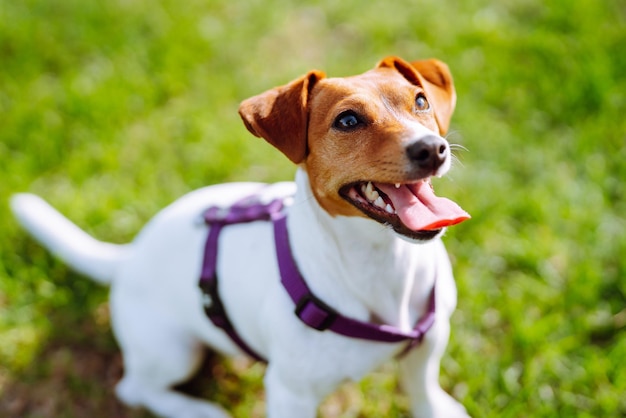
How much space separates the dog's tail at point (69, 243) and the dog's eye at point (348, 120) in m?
1.73

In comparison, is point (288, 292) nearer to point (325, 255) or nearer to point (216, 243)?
point (325, 255)

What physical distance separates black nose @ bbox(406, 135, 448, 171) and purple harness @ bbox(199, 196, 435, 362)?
2.38ft

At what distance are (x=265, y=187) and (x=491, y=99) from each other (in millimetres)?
2373

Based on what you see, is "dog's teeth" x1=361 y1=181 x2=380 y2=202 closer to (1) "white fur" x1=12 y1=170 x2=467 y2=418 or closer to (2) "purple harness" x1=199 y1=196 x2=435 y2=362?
(1) "white fur" x1=12 y1=170 x2=467 y2=418

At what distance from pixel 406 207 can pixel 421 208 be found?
53 millimetres

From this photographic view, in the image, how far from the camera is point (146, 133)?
509 cm

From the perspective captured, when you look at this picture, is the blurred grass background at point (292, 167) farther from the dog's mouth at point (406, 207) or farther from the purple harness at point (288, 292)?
the dog's mouth at point (406, 207)

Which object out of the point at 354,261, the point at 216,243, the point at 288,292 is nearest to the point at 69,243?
the point at 216,243

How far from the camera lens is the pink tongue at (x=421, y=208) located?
232 centimetres

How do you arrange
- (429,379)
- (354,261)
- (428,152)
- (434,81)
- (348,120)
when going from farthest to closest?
(429,379) → (434,81) → (354,261) → (348,120) → (428,152)

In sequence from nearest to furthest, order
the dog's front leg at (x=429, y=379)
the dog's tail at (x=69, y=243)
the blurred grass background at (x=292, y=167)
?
1. the dog's front leg at (x=429, y=379)
2. the blurred grass background at (x=292, y=167)
3. the dog's tail at (x=69, y=243)

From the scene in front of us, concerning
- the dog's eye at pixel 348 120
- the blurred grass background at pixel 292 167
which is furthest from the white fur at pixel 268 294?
the blurred grass background at pixel 292 167

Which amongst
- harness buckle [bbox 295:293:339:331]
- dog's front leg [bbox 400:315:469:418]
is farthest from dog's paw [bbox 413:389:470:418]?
harness buckle [bbox 295:293:339:331]

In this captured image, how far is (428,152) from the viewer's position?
229 cm
